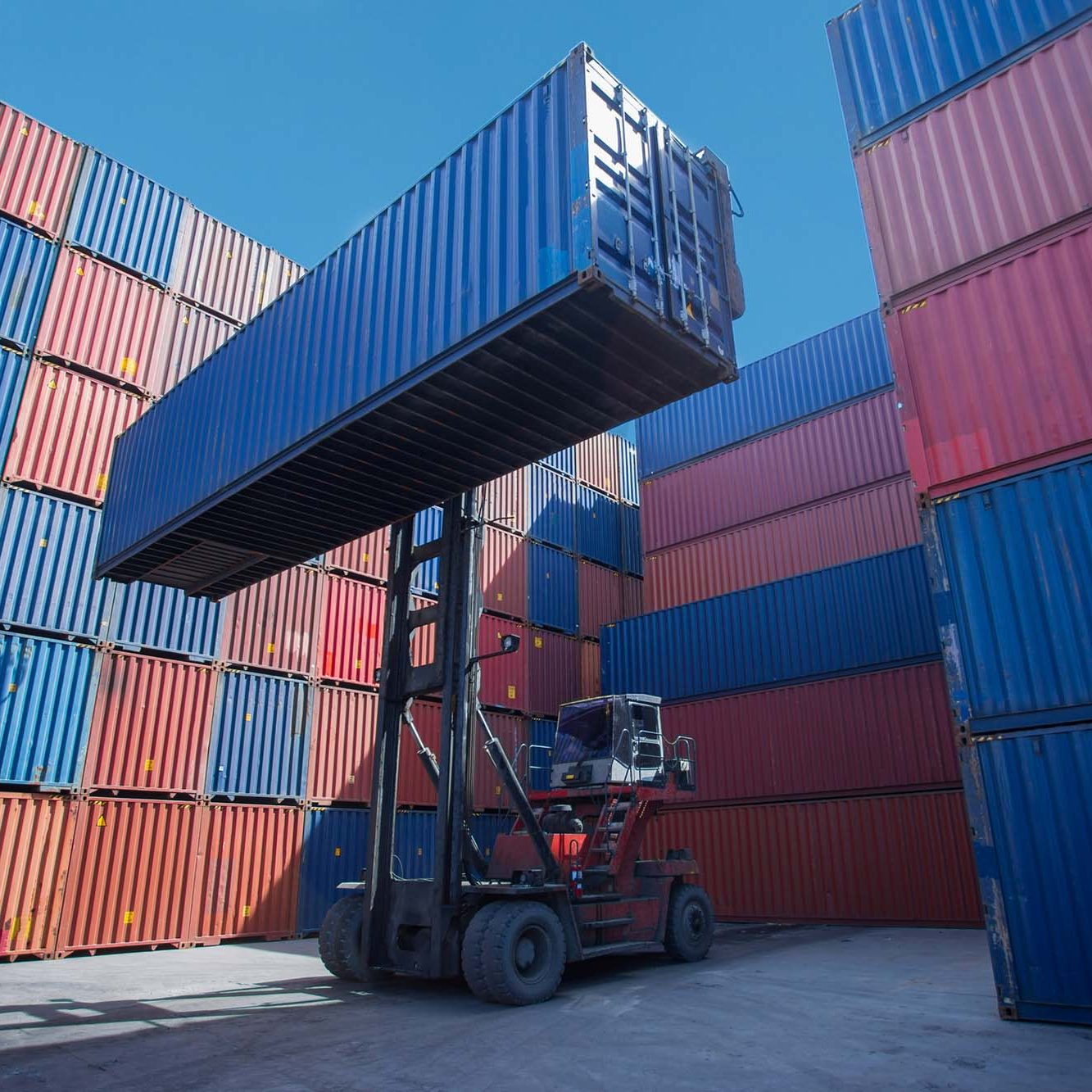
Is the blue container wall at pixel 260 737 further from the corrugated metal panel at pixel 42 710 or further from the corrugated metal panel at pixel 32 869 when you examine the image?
the corrugated metal panel at pixel 32 869

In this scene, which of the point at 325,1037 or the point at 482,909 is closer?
the point at 325,1037

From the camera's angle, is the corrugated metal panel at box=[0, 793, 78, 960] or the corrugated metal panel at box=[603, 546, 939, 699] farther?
the corrugated metal panel at box=[603, 546, 939, 699]

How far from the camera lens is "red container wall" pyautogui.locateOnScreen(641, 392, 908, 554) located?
19.0 meters

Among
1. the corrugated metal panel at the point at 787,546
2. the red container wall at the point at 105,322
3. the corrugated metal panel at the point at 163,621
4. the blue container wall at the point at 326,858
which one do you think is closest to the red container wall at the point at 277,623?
the corrugated metal panel at the point at 163,621

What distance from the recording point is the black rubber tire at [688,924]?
10.6 meters

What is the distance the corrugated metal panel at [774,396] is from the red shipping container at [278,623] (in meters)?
9.15

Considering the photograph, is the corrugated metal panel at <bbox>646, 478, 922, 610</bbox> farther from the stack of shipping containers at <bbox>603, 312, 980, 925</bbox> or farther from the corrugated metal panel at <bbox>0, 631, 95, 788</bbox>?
the corrugated metal panel at <bbox>0, 631, 95, 788</bbox>

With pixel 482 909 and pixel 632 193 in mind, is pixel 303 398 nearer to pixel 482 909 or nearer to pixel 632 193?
pixel 632 193

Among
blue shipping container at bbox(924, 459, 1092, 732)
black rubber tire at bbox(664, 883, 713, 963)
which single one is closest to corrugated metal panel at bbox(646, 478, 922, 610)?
black rubber tire at bbox(664, 883, 713, 963)

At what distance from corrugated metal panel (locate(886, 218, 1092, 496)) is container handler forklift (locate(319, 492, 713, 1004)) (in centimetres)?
447

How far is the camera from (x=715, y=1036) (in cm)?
631

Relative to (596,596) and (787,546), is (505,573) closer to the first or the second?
(596,596)

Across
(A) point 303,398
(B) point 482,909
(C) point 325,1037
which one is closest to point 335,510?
(A) point 303,398

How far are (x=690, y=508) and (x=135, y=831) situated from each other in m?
14.6
